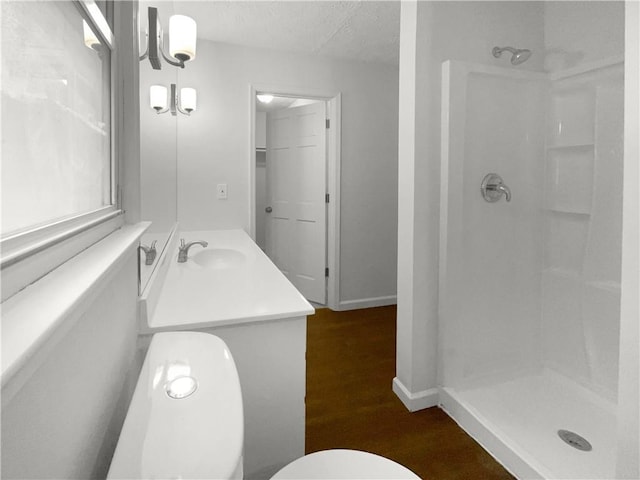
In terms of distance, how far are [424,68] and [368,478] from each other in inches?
66.2

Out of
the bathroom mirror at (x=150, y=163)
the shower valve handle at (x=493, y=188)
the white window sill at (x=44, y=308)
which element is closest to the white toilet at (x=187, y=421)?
the white window sill at (x=44, y=308)

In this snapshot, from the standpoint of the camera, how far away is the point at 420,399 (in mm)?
1862

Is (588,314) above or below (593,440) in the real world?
above

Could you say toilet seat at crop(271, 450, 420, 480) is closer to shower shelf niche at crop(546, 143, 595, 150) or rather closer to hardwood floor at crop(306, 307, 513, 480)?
hardwood floor at crop(306, 307, 513, 480)

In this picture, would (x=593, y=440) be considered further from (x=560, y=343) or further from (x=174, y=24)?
(x=174, y=24)

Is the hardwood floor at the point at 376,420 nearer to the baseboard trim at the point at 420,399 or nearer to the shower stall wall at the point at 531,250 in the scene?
the baseboard trim at the point at 420,399

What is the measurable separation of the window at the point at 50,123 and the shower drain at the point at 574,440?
1.88 metres

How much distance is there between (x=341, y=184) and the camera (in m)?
3.41

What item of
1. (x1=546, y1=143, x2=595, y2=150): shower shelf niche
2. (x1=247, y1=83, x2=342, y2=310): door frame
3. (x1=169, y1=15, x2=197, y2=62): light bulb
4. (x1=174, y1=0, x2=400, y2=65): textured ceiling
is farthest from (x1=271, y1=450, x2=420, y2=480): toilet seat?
(x1=174, y1=0, x2=400, y2=65): textured ceiling

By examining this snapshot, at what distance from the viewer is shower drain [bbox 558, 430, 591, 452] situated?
1481 millimetres

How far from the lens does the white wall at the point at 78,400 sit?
0.38m

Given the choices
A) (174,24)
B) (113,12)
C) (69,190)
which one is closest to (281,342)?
(69,190)

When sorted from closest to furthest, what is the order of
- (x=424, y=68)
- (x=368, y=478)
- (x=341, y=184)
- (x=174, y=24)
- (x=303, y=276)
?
(x=368, y=478) < (x=174, y=24) < (x=424, y=68) < (x=341, y=184) < (x=303, y=276)

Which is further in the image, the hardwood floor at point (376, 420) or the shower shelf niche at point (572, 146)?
the shower shelf niche at point (572, 146)
